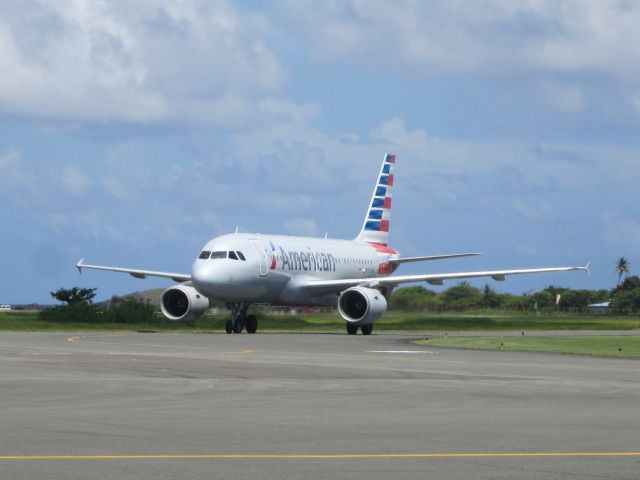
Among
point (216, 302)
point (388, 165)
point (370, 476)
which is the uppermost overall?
point (388, 165)

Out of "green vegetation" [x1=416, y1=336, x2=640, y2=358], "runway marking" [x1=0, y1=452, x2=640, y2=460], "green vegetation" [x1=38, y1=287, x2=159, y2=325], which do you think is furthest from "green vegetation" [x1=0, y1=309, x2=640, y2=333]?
"runway marking" [x1=0, y1=452, x2=640, y2=460]

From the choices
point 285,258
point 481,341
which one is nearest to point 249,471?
point 481,341

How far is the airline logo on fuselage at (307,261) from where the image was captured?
56.8 metres

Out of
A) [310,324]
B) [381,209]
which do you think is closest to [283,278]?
[310,324]

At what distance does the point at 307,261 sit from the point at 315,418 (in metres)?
42.9

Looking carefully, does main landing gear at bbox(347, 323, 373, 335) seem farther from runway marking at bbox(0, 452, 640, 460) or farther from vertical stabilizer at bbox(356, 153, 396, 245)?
runway marking at bbox(0, 452, 640, 460)

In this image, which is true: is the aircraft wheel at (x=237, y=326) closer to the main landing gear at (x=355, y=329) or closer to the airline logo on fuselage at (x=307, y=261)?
the airline logo on fuselage at (x=307, y=261)

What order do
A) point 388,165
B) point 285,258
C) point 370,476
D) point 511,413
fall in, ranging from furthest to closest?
point 388,165, point 285,258, point 511,413, point 370,476

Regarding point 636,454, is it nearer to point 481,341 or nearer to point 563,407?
point 563,407

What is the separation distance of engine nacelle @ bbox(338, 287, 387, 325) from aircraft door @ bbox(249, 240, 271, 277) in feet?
11.5

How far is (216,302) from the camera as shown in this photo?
58656mm

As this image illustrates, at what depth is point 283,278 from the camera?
186ft

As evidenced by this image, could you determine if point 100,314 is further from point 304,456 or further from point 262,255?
point 304,456

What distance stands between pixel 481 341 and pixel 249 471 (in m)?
31.3
